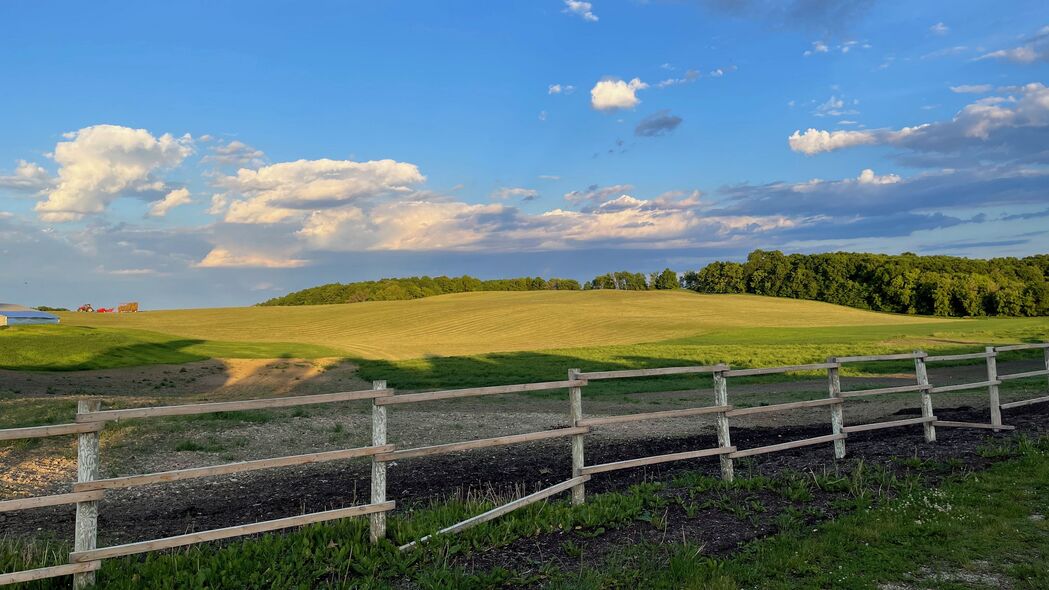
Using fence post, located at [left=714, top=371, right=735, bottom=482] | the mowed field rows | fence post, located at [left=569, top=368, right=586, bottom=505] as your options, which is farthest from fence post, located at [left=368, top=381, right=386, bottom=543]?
the mowed field rows

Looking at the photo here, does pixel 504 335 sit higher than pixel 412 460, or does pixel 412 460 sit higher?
pixel 412 460

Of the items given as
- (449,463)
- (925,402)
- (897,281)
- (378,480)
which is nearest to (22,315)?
(449,463)

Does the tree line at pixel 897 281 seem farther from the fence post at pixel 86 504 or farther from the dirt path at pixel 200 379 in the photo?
the fence post at pixel 86 504

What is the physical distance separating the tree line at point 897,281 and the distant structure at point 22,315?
8513cm

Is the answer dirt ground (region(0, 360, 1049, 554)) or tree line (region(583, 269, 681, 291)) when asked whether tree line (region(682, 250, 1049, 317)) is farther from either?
dirt ground (region(0, 360, 1049, 554))

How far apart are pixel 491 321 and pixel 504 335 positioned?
8.90 m

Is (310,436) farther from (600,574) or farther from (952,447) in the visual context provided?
Answer: (952,447)

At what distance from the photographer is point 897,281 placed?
3450 inches

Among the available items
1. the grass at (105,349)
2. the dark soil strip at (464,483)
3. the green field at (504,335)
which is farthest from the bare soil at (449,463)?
the grass at (105,349)

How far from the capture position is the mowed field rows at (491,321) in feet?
167

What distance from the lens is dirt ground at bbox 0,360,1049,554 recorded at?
349 inches

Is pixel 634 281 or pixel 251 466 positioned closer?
pixel 251 466

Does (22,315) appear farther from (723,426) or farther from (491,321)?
(723,426)

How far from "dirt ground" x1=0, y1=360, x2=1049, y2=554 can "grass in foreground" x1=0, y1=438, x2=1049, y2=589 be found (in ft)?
1.53
